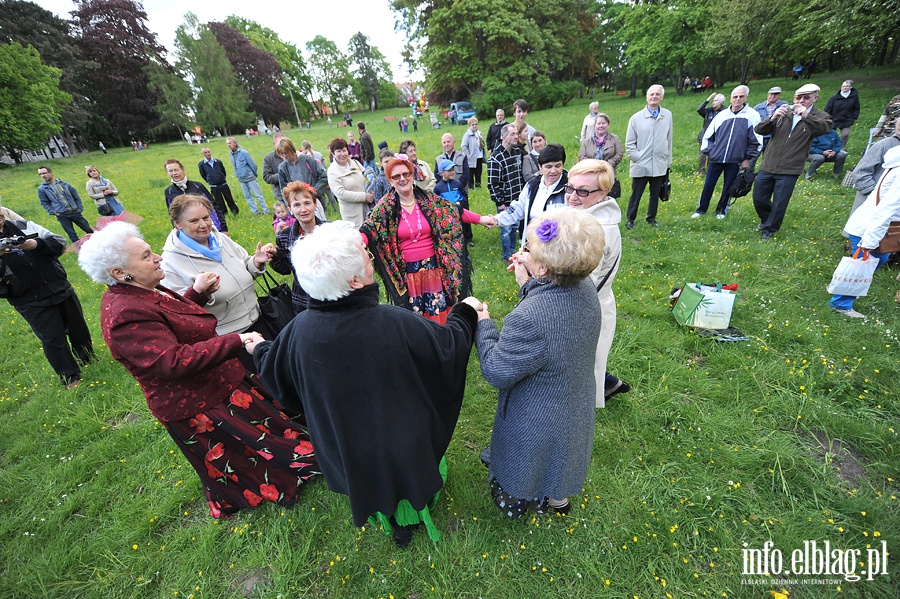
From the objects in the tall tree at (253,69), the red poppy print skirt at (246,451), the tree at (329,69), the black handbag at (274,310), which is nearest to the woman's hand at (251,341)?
the red poppy print skirt at (246,451)

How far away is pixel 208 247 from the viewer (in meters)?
2.96

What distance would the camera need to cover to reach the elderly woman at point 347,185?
19.9 ft

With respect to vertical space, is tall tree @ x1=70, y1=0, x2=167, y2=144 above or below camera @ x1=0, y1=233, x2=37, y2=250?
above

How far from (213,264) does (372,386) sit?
2.04 metres

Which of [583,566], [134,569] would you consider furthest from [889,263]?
[134,569]

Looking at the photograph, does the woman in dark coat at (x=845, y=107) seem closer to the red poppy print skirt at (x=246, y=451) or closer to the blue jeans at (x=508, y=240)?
the blue jeans at (x=508, y=240)

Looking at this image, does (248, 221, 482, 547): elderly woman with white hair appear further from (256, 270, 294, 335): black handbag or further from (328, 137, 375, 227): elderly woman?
(328, 137, 375, 227): elderly woman

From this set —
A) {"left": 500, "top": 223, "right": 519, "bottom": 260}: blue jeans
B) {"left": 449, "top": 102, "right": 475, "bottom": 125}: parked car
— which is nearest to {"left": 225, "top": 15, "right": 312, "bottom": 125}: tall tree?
{"left": 449, "top": 102, "right": 475, "bottom": 125}: parked car

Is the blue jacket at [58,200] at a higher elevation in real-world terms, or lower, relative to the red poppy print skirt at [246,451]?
higher

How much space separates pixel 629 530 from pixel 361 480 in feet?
5.98

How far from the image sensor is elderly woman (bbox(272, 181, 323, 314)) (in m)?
3.48

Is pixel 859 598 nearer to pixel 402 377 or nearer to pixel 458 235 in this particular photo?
pixel 402 377

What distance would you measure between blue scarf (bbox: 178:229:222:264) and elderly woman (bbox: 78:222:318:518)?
0.96ft

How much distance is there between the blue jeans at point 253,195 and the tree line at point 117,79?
3155 centimetres
